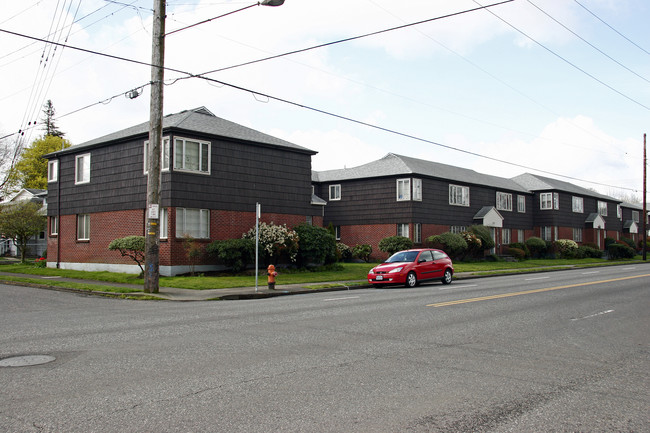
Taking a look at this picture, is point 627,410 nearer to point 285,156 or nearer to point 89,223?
point 285,156

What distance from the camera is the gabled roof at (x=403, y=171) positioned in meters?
39.6

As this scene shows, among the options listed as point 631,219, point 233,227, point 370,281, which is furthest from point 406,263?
point 631,219

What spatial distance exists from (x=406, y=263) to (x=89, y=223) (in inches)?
650

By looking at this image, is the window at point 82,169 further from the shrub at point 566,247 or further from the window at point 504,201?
the shrub at point 566,247

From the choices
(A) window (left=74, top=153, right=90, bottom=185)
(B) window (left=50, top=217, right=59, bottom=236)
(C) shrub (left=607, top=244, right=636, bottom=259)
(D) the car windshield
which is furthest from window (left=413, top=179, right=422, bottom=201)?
(C) shrub (left=607, top=244, right=636, bottom=259)

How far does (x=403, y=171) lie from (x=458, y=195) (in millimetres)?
6581

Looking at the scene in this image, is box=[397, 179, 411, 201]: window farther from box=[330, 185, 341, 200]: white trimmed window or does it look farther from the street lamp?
the street lamp

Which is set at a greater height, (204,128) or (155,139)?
(204,128)

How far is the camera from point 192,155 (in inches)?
965

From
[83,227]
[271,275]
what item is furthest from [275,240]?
[83,227]

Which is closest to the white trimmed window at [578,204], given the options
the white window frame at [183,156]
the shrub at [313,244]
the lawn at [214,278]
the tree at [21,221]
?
the lawn at [214,278]

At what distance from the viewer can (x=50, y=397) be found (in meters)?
5.48

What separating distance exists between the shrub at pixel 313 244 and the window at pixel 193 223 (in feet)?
14.5

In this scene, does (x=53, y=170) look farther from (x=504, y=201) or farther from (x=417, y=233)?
(x=504, y=201)
